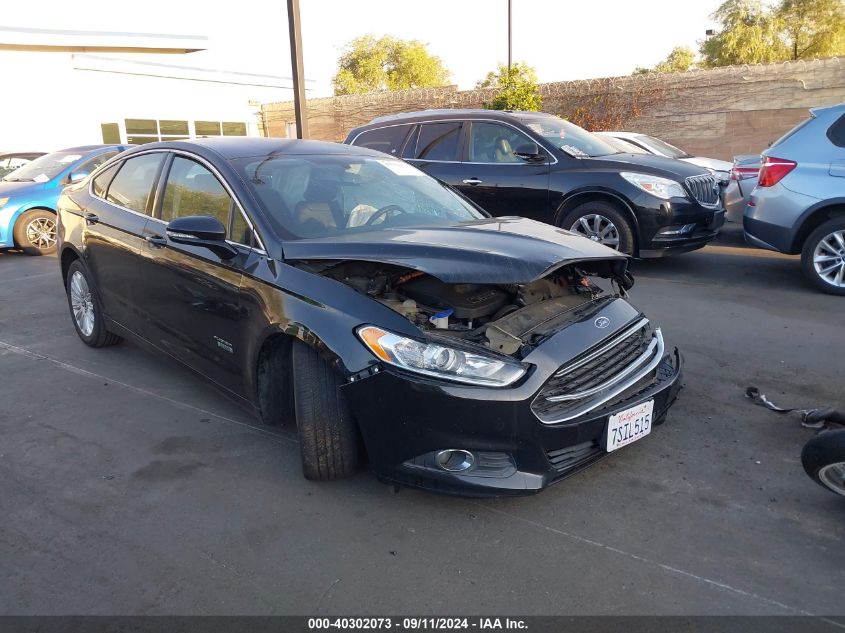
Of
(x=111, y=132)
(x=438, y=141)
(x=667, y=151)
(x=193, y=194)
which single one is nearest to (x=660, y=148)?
(x=667, y=151)

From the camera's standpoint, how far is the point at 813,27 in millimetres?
28875

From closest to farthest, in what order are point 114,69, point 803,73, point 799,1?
point 803,73, point 114,69, point 799,1

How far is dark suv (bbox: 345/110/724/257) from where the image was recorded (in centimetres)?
727

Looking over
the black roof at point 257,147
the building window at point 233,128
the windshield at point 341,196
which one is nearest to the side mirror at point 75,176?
the black roof at point 257,147

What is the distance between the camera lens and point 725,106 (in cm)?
1627

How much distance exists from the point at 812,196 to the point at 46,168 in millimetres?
10529

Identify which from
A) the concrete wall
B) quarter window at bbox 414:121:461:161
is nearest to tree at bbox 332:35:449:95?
the concrete wall

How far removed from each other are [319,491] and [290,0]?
924 centimetres

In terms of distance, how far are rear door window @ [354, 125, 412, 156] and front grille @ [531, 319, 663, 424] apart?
592 cm

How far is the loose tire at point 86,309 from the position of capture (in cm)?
524

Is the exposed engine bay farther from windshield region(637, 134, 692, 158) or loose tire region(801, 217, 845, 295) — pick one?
windshield region(637, 134, 692, 158)

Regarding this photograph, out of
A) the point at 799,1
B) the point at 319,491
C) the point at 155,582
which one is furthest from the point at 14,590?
the point at 799,1

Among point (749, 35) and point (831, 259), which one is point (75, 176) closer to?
point (831, 259)

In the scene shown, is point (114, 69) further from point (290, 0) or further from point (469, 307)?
point (469, 307)
